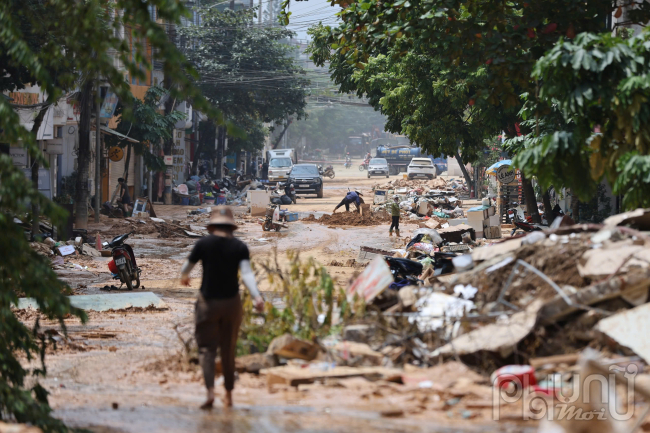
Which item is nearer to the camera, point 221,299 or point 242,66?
point 221,299

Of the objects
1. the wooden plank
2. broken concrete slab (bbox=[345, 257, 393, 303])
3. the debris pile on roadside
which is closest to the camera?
the debris pile on roadside

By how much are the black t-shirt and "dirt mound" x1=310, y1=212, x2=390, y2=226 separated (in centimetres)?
2000

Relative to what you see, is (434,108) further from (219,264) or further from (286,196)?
(286,196)

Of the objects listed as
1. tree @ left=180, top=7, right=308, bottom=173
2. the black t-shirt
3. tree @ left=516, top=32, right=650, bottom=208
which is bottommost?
the black t-shirt

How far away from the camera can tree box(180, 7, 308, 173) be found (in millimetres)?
45156

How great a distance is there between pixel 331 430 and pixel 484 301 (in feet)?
7.59

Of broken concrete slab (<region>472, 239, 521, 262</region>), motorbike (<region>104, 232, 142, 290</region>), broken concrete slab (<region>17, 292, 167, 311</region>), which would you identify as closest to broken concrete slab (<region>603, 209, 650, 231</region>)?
broken concrete slab (<region>472, 239, 521, 262</region>)

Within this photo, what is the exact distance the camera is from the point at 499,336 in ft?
19.9

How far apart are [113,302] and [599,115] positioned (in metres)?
7.40

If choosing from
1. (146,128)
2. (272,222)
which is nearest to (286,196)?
(146,128)

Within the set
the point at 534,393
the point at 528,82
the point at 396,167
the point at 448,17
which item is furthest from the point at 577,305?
the point at 396,167

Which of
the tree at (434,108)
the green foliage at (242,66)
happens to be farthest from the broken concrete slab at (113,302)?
the green foliage at (242,66)

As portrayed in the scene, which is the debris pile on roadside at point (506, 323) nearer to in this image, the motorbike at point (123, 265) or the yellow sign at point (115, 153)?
the motorbike at point (123, 265)

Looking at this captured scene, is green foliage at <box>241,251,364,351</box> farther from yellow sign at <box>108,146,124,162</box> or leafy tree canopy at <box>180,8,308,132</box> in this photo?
leafy tree canopy at <box>180,8,308,132</box>
